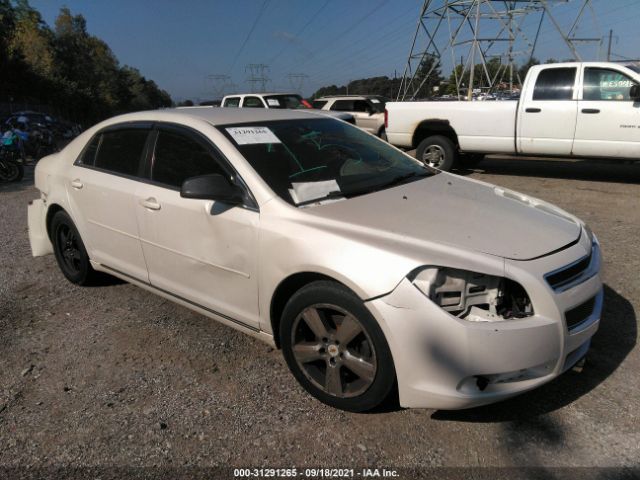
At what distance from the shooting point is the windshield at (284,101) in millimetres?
13914

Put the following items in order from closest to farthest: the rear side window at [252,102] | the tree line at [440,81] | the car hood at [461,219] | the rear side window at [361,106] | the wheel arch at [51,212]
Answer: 1. the car hood at [461,219]
2. the wheel arch at [51,212]
3. the rear side window at [252,102]
4. the rear side window at [361,106]
5. the tree line at [440,81]

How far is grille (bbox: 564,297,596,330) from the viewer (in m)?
2.32

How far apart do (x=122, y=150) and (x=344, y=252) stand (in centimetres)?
229

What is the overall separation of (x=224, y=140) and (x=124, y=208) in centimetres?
105

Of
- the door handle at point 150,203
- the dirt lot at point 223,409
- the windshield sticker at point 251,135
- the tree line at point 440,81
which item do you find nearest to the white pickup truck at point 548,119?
the dirt lot at point 223,409

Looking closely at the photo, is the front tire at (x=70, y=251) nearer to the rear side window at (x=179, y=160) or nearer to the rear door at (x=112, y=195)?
the rear door at (x=112, y=195)

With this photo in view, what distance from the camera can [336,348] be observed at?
2.51m

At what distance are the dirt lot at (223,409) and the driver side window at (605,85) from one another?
15.3 feet

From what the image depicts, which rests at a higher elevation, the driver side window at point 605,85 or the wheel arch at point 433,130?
the driver side window at point 605,85

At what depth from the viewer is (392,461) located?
7.44ft

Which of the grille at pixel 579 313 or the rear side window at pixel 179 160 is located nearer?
the grille at pixel 579 313

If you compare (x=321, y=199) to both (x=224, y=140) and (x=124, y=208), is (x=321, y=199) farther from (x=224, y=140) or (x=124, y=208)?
(x=124, y=208)

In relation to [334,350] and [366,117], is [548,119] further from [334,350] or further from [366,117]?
[334,350]

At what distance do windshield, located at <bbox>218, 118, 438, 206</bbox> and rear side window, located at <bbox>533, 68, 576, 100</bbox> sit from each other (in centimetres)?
549
